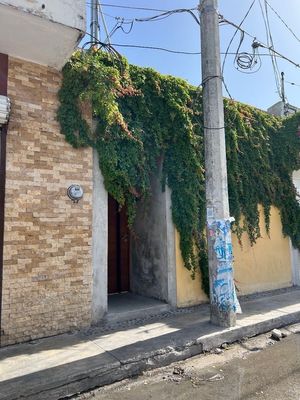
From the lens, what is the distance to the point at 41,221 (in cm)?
534

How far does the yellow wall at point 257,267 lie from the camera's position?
704 centimetres

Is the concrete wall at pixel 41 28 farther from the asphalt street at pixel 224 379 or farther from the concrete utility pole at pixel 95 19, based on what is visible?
the asphalt street at pixel 224 379

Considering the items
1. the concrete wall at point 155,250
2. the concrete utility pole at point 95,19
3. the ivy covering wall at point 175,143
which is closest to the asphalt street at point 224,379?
the concrete wall at point 155,250

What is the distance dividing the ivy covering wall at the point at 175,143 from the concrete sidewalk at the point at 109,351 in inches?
63.3

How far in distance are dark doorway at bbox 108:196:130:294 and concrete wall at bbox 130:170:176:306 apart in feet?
0.66

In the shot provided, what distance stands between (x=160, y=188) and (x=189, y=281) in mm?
2106

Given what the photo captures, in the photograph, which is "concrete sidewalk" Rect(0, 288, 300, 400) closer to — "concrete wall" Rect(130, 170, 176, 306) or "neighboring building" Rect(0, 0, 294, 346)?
"neighboring building" Rect(0, 0, 294, 346)

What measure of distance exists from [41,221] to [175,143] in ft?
10.7

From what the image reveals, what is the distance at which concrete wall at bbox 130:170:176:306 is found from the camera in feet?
22.8

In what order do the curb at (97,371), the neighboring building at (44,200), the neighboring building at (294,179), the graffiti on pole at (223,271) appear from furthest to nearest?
the neighboring building at (294,179) → the graffiti on pole at (223,271) → the neighboring building at (44,200) → the curb at (97,371)

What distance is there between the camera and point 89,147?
19.5 ft

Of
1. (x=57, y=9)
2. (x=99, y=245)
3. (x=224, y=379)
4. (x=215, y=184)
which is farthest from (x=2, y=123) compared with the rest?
(x=224, y=379)

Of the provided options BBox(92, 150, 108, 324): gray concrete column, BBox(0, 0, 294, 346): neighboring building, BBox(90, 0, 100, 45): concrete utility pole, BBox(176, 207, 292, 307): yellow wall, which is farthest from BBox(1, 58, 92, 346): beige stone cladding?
BBox(90, 0, 100, 45): concrete utility pole

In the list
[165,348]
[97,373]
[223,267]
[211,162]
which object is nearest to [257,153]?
[211,162]
